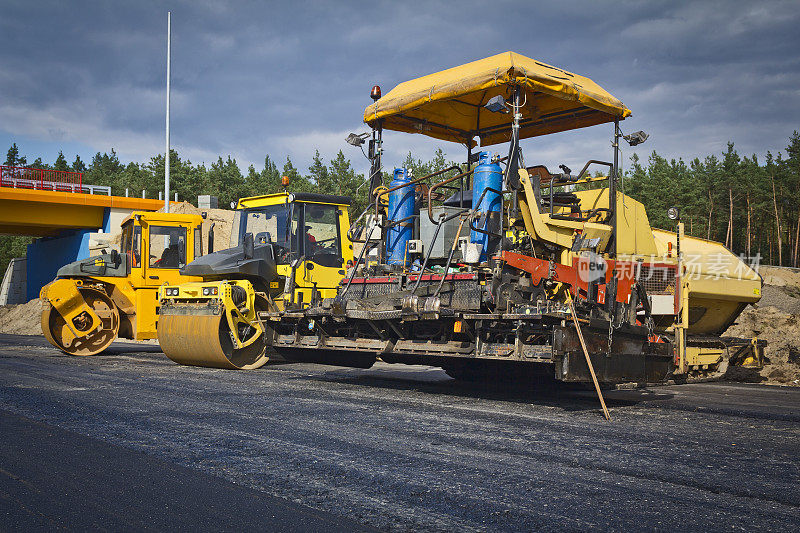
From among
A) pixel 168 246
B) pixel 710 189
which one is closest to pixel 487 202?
pixel 168 246

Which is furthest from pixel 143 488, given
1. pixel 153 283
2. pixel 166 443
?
pixel 153 283

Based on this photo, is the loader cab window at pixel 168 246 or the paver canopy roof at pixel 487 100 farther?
the loader cab window at pixel 168 246

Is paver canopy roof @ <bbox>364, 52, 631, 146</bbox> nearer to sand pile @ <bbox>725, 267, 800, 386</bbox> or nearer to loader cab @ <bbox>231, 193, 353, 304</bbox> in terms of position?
loader cab @ <bbox>231, 193, 353, 304</bbox>

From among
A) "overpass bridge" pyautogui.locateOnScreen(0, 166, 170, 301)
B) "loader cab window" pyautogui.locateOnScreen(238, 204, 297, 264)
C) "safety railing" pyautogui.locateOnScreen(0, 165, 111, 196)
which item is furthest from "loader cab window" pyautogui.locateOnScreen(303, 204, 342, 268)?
"safety railing" pyautogui.locateOnScreen(0, 165, 111, 196)

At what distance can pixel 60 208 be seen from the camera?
112 feet

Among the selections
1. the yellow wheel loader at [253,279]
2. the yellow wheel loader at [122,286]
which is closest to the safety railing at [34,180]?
the yellow wheel loader at [122,286]

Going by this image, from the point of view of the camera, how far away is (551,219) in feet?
24.3

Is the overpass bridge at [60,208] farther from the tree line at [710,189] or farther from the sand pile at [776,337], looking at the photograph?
the sand pile at [776,337]

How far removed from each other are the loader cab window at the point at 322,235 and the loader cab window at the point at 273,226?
30 cm

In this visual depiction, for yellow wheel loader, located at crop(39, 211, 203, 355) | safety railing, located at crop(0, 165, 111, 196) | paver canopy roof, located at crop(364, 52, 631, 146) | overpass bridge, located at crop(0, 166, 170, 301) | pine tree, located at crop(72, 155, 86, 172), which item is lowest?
yellow wheel loader, located at crop(39, 211, 203, 355)

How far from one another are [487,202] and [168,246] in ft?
30.1

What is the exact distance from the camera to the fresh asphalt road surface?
346cm

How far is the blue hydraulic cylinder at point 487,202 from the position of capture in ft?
24.6

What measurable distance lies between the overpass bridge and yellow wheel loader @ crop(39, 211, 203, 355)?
70.3ft
